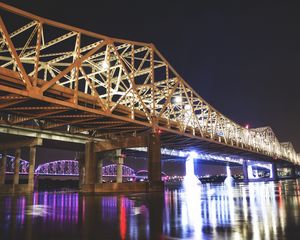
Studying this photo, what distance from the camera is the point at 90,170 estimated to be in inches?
2382

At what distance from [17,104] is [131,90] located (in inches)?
765

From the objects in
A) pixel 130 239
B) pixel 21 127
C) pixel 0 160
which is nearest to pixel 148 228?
pixel 130 239

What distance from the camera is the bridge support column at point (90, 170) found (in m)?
57.2

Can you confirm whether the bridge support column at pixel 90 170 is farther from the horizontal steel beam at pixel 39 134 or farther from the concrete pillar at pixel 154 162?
the concrete pillar at pixel 154 162

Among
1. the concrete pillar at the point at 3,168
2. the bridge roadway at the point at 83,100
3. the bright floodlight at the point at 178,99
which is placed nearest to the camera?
the bridge roadway at the point at 83,100

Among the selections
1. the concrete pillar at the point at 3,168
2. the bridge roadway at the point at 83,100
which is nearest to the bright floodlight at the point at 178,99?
the bridge roadway at the point at 83,100

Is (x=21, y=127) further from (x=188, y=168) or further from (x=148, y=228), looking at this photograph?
(x=188, y=168)

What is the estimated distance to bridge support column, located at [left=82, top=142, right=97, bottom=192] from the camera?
5716cm

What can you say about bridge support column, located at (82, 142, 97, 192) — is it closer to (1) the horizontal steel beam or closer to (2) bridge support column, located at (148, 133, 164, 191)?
(1) the horizontal steel beam

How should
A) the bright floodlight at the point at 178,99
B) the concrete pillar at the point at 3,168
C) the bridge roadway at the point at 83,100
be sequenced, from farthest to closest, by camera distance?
the concrete pillar at the point at 3,168
the bright floodlight at the point at 178,99
the bridge roadway at the point at 83,100

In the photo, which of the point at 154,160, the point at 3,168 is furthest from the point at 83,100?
the point at 3,168

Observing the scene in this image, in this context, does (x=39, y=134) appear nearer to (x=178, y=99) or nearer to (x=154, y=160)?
(x=154, y=160)

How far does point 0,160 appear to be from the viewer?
3378 inches

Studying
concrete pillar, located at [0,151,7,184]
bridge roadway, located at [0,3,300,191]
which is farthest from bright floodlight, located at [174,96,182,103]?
concrete pillar, located at [0,151,7,184]
